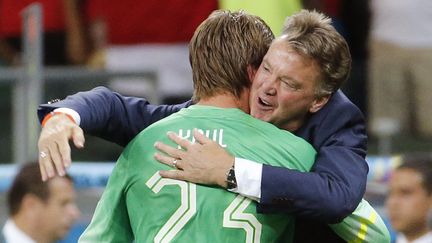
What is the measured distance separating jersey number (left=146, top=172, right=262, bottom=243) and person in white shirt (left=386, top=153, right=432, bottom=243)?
8.85 feet

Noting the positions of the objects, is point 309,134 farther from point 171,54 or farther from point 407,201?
point 171,54

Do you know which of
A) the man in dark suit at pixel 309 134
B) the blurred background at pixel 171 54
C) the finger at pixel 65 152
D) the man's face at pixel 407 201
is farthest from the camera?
the blurred background at pixel 171 54

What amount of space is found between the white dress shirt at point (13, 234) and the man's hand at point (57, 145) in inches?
116

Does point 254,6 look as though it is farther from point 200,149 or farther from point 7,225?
point 200,149

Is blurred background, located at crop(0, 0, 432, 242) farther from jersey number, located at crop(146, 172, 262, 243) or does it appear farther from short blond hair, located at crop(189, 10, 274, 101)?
jersey number, located at crop(146, 172, 262, 243)

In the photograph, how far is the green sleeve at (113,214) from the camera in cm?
400

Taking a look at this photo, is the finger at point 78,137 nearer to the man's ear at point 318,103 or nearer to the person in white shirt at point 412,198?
the man's ear at point 318,103

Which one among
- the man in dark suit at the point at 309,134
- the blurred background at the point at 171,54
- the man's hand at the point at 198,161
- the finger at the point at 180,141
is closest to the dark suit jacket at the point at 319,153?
the man in dark suit at the point at 309,134

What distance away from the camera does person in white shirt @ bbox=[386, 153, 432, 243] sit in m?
6.57

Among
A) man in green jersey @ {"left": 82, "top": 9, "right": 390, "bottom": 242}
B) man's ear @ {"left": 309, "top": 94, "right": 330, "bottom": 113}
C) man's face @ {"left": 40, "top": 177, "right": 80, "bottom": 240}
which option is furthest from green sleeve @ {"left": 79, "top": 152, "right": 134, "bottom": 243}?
man's face @ {"left": 40, "top": 177, "right": 80, "bottom": 240}

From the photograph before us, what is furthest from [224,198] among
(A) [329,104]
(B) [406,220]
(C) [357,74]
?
(C) [357,74]

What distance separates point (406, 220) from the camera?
21.5 ft

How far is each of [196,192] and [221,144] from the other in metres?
0.15

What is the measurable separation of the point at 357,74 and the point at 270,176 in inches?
179
